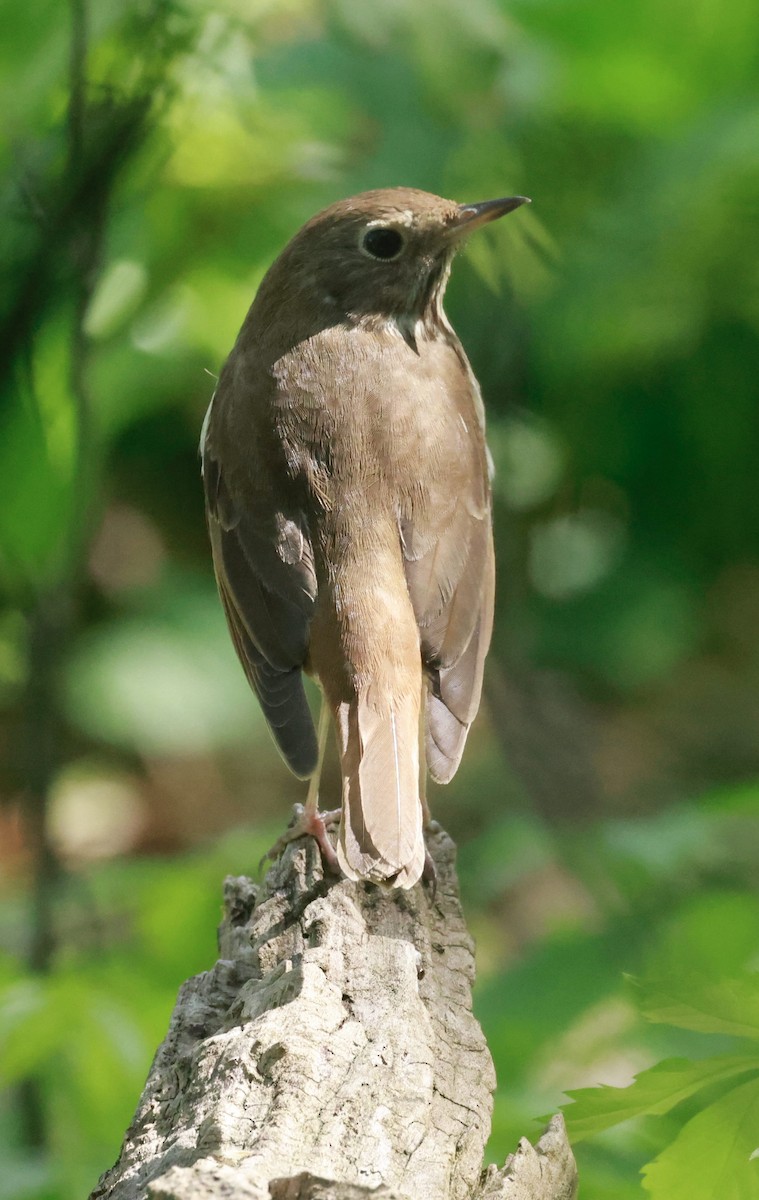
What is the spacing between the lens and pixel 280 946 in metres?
2.56

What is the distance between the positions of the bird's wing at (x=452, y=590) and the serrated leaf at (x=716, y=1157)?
1287 mm

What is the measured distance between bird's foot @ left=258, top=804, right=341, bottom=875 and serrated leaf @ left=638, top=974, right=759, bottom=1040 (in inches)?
42.5

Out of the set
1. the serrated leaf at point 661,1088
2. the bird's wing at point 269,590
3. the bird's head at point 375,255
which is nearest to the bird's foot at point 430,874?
the bird's wing at point 269,590

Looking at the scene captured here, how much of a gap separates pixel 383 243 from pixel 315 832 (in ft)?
5.42

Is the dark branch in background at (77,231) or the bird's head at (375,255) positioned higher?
the bird's head at (375,255)

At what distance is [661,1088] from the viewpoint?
181cm

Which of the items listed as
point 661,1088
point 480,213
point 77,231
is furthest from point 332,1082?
point 480,213

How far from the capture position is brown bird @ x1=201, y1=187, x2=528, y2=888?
10.0ft

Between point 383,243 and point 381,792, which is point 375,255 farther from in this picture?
point 381,792

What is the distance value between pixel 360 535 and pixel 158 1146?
156 cm

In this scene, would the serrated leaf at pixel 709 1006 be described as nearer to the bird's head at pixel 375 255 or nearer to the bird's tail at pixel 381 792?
the bird's tail at pixel 381 792

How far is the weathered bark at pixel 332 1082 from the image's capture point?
185 centimetres

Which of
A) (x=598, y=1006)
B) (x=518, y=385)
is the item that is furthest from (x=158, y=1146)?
(x=518, y=385)

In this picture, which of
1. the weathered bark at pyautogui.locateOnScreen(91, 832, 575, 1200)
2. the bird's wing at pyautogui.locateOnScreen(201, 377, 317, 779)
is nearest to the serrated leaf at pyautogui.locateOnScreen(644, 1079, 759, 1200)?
the weathered bark at pyautogui.locateOnScreen(91, 832, 575, 1200)
